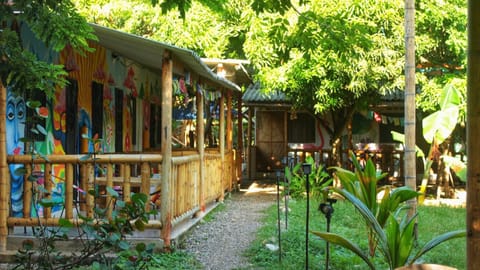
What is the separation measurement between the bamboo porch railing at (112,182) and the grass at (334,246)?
1258 millimetres

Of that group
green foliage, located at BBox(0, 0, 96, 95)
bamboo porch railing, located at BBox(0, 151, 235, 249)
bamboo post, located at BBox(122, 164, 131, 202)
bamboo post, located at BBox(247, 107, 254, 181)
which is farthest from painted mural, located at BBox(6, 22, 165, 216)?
bamboo post, located at BBox(247, 107, 254, 181)

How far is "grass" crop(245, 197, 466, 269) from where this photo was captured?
6.68m

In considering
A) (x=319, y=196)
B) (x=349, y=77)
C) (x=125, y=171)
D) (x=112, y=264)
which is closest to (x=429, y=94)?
(x=349, y=77)

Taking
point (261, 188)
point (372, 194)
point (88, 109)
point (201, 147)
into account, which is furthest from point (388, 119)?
point (372, 194)

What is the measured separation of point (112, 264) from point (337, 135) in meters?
14.1

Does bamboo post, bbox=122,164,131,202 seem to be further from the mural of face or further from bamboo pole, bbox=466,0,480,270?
bamboo pole, bbox=466,0,480,270

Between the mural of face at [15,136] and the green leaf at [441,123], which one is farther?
the green leaf at [441,123]

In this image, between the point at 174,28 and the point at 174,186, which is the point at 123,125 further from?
the point at 174,186

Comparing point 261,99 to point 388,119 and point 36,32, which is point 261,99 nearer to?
point 388,119

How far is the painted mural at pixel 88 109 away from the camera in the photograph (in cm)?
753

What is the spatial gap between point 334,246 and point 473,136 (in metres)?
5.99

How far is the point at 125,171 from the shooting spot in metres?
6.86

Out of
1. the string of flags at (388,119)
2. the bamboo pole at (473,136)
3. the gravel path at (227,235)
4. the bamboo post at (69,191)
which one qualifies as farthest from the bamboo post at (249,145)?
the bamboo pole at (473,136)

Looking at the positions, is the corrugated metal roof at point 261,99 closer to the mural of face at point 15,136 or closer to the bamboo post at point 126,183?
the mural of face at point 15,136
